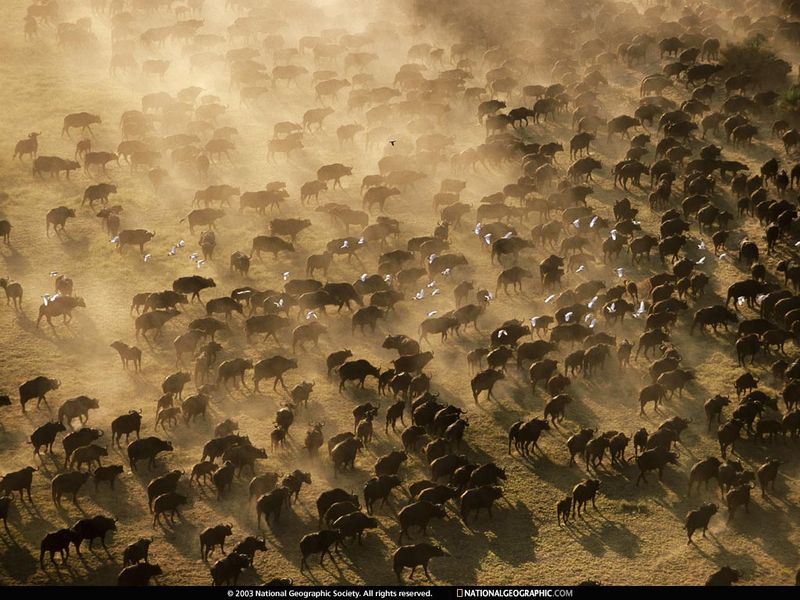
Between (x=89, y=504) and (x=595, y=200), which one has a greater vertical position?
(x=595, y=200)

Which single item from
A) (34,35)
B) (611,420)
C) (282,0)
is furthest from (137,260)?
(282,0)

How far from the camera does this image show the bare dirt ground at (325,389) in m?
22.8

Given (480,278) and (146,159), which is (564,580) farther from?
(146,159)

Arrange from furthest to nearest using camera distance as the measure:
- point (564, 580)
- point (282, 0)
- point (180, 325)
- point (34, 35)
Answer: point (282, 0), point (34, 35), point (180, 325), point (564, 580)

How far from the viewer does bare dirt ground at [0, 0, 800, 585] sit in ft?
74.9

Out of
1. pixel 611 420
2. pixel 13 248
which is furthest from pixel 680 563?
pixel 13 248

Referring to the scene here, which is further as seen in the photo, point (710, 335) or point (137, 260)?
point (137, 260)

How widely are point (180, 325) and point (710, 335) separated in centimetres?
1710

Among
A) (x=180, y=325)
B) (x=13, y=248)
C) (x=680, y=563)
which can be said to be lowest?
(x=680, y=563)

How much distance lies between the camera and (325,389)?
28656 millimetres

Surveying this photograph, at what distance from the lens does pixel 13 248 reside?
1373 inches

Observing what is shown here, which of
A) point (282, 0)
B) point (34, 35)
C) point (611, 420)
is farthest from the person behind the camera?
point (282, 0)

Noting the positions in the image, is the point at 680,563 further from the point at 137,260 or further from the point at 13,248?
the point at 13,248

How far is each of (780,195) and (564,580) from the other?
77.4 ft
